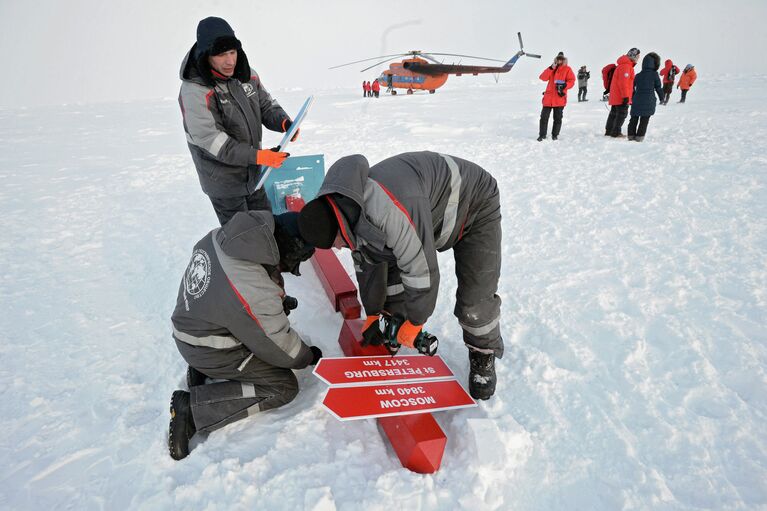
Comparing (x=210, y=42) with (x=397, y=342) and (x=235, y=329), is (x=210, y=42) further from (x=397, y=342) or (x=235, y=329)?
(x=397, y=342)

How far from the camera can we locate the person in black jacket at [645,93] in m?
5.92

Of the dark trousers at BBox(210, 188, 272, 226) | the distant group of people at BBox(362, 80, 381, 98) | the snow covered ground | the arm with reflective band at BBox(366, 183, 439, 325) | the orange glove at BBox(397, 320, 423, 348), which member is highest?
the arm with reflective band at BBox(366, 183, 439, 325)

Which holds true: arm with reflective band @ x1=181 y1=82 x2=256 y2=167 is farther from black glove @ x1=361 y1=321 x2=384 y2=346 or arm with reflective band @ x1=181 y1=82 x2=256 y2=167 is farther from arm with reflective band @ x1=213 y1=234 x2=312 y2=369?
black glove @ x1=361 y1=321 x2=384 y2=346

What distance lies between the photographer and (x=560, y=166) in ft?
16.9

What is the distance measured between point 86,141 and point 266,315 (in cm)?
1046

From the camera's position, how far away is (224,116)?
2.29 m

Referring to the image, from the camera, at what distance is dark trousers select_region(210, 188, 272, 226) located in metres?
2.52

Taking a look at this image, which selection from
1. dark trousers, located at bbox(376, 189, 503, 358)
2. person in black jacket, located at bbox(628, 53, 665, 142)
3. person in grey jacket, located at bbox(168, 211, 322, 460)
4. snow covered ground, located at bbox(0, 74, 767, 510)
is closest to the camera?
snow covered ground, located at bbox(0, 74, 767, 510)

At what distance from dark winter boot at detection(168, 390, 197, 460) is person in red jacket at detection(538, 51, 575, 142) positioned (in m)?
6.43

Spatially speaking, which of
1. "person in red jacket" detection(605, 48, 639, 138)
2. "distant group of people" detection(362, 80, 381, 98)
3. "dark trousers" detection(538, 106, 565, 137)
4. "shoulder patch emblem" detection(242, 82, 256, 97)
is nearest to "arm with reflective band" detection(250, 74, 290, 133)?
"shoulder patch emblem" detection(242, 82, 256, 97)

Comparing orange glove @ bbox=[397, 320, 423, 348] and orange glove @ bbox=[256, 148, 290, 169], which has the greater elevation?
orange glove @ bbox=[256, 148, 290, 169]

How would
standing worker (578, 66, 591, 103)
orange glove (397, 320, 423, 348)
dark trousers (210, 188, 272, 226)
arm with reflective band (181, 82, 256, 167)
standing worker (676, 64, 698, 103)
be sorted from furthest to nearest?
standing worker (578, 66, 591, 103) → standing worker (676, 64, 698, 103) → dark trousers (210, 188, 272, 226) → arm with reflective band (181, 82, 256, 167) → orange glove (397, 320, 423, 348)

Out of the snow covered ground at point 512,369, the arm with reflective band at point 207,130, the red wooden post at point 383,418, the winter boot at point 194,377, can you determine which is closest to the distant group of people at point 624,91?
the snow covered ground at point 512,369

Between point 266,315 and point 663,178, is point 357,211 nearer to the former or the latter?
point 266,315
